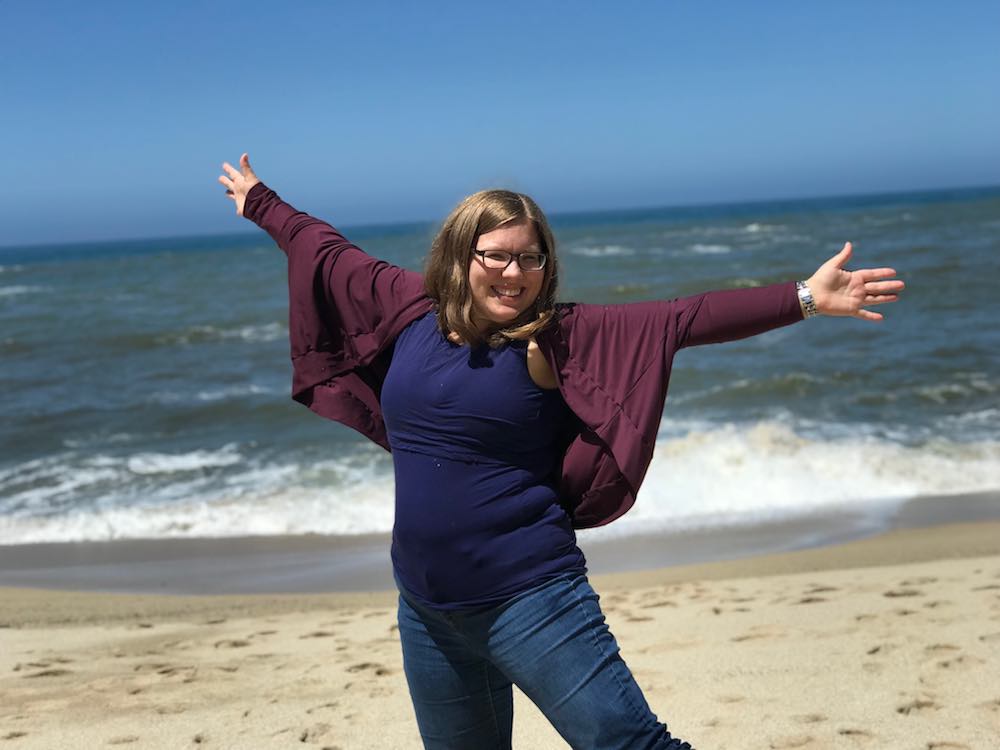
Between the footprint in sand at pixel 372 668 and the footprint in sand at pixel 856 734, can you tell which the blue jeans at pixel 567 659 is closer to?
the footprint in sand at pixel 856 734

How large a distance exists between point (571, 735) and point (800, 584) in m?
4.70

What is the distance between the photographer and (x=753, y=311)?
2.35 metres

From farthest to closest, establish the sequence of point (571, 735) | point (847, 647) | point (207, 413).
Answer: point (207, 413) → point (847, 647) → point (571, 735)

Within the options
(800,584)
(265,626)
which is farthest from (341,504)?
(800,584)

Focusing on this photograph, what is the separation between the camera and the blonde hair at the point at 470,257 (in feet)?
8.07

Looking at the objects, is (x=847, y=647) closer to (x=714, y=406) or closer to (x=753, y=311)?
(x=753, y=311)

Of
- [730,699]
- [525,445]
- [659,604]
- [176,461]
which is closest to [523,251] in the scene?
[525,445]

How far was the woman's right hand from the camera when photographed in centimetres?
308

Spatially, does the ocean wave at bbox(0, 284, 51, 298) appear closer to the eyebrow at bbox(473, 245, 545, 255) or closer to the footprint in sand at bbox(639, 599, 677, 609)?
the footprint in sand at bbox(639, 599, 677, 609)

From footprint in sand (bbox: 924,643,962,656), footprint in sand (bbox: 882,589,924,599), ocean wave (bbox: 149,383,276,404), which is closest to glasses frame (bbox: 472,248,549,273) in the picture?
footprint in sand (bbox: 924,643,962,656)

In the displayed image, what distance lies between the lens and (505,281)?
2449 millimetres

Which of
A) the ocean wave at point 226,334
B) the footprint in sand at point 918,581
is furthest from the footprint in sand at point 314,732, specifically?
the ocean wave at point 226,334

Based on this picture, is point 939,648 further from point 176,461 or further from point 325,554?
point 176,461

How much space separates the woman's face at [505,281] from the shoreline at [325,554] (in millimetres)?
5511
